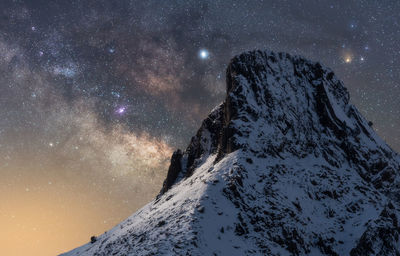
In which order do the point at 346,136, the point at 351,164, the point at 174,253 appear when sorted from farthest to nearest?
the point at 346,136 → the point at 351,164 → the point at 174,253

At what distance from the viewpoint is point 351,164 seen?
102 feet

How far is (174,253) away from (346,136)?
27.7m

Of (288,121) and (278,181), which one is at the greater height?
(288,121)

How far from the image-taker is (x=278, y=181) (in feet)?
80.1

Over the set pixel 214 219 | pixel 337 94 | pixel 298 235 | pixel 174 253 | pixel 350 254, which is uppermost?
pixel 337 94

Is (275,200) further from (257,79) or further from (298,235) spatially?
(257,79)

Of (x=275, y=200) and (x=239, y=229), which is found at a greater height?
(x=275, y=200)

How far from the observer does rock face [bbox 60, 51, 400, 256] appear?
62.3 feet

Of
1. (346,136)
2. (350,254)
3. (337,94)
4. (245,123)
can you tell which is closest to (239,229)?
(350,254)

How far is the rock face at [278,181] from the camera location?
1898cm

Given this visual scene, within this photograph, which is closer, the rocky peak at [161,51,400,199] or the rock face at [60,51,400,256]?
the rock face at [60,51,400,256]

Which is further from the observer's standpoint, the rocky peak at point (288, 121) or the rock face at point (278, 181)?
the rocky peak at point (288, 121)

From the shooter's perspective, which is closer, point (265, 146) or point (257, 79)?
point (265, 146)

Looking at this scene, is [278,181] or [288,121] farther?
[288,121]
